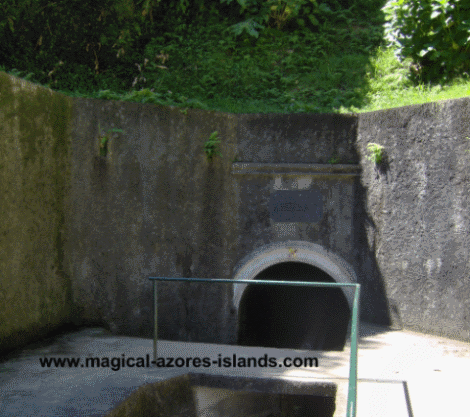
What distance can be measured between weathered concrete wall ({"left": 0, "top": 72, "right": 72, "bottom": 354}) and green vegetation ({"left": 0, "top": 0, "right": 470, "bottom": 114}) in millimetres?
2357

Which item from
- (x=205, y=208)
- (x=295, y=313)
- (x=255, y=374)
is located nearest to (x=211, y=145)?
(x=205, y=208)

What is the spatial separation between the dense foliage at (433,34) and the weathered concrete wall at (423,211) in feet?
5.86

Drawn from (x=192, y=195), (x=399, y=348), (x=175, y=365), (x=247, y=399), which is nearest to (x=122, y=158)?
(x=192, y=195)

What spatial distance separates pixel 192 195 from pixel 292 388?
3.30m

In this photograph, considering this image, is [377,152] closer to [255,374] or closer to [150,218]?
[150,218]

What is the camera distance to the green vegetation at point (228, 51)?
792cm

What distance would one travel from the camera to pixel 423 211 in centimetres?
589

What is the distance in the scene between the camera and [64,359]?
4602mm

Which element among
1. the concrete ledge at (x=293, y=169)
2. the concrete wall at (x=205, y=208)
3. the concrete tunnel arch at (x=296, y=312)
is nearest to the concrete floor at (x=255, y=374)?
the concrete wall at (x=205, y=208)

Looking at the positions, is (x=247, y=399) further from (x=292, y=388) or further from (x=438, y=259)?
(x=438, y=259)

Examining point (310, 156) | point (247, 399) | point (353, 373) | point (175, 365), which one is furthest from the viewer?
point (310, 156)

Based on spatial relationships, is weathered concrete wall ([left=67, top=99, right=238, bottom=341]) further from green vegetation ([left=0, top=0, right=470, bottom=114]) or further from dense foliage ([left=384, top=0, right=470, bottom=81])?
dense foliage ([left=384, top=0, right=470, bottom=81])

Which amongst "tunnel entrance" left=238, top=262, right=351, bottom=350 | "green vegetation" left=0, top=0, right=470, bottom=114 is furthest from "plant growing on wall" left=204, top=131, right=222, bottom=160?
"tunnel entrance" left=238, top=262, right=351, bottom=350

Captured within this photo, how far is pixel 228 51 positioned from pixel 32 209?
5.73 metres
